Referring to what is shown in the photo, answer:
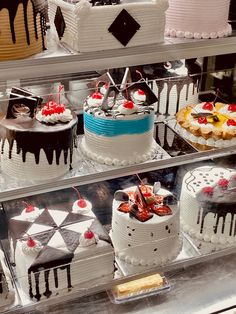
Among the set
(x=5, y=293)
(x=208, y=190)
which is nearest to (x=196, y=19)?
(x=208, y=190)

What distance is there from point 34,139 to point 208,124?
0.77 meters

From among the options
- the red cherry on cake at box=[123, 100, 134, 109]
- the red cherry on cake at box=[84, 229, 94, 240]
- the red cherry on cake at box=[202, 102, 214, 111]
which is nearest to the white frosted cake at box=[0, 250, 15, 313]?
the red cherry on cake at box=[84, 229, 94, 240]

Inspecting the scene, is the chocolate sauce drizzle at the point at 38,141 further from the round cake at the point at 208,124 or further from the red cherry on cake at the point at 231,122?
the red cherry on cake at the point at 231,122

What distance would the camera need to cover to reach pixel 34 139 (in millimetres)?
1812

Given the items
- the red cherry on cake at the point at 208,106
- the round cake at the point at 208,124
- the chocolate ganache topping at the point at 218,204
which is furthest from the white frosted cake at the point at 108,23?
the chocolate ganache topping at the point at 218,204

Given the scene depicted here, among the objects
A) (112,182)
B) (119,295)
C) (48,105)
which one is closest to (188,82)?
(112,182)

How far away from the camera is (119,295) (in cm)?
239

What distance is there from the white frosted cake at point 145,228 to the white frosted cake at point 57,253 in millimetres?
101

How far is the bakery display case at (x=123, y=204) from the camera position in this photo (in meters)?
1.81

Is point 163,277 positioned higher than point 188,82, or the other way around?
point 188,82

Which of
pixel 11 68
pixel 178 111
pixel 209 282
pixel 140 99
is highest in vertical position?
pixel 11 68

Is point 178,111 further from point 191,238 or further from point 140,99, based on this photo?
point 191,238

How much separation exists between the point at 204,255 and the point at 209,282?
27 centimetres

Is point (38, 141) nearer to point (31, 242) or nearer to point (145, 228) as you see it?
point (31, 242)
